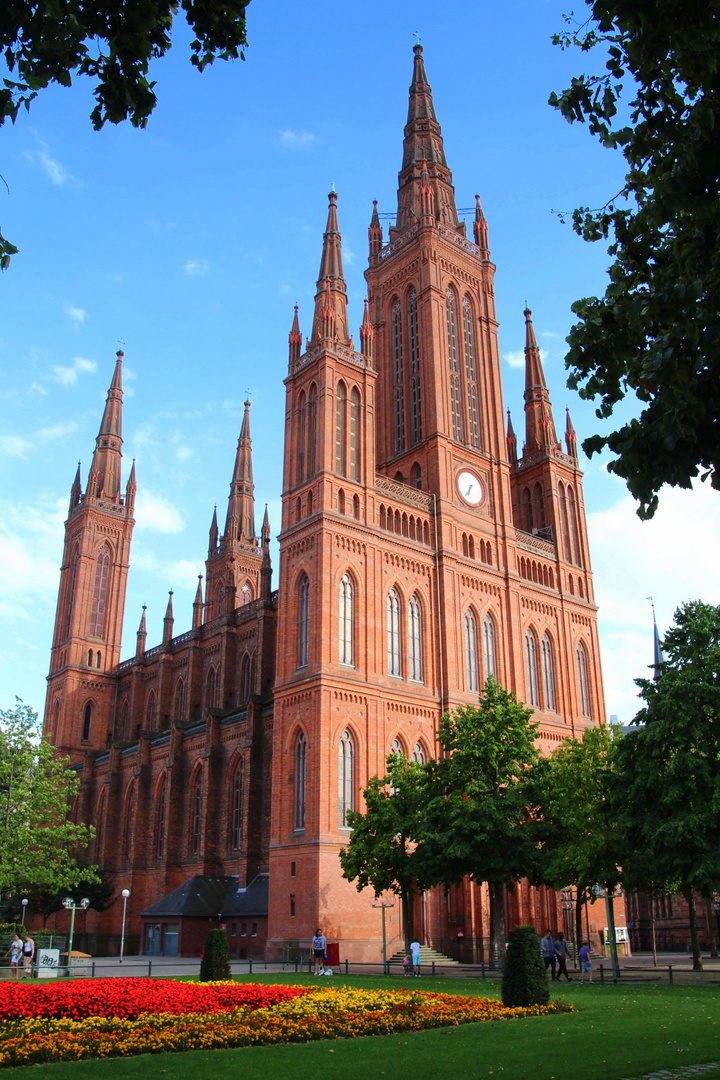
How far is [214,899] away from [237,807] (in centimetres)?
593

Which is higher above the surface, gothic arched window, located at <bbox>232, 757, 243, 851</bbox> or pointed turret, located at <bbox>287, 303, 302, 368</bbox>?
pointed turret, located at <bbox>287, 303, 302, 368</bbox>

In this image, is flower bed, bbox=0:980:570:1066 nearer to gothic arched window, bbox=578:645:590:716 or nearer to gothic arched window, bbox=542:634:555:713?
gothic arched window, bbox=542:634:555:713

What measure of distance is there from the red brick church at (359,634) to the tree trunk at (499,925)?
8.43 metres

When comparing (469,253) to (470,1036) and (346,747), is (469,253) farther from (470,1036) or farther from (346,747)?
(470,1036)

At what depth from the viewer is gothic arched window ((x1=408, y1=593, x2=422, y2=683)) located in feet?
165

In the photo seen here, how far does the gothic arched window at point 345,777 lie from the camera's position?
1725 inches

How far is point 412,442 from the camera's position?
5894 centimetres

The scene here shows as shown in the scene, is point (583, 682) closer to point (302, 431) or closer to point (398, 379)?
point (398, 379)

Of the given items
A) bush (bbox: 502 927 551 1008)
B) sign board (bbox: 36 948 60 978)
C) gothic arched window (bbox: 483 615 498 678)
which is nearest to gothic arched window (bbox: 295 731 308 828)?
sign board (bbox: 36 948 60 978)

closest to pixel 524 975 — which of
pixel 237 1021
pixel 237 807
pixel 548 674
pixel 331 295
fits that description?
pixel 237 1021

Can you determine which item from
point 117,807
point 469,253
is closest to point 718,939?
point 117,807

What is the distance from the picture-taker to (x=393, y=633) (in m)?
49.8

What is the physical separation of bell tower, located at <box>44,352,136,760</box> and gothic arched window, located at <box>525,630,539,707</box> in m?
38.6

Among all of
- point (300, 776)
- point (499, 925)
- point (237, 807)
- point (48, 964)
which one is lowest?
point (48, 964)
